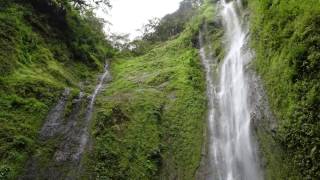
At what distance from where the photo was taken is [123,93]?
20.1m

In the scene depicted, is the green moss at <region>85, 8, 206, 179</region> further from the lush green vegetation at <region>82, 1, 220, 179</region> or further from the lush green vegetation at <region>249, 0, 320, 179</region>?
the lush green vegetation at <region>249, 0, 320, 179</region>

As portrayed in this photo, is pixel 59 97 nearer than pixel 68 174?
No

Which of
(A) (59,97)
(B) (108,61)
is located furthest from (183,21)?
(A) (59,97)

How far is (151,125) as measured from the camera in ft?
54.0

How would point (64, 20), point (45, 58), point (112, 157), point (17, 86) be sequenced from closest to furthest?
point (112, 157) → point (17, 86) → point (45, 58) → point (64, 20)

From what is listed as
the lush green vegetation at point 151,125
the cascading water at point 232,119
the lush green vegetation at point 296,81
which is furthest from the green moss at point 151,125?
the lush green vegetation at point 296,81

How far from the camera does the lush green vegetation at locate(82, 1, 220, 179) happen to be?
13.9m

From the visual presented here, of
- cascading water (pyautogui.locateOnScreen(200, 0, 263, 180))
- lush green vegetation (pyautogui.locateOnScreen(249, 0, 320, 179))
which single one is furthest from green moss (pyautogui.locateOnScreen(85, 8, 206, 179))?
lush green vegetation (pyautogui.locateOnScreen(249, 0, 320, 179))

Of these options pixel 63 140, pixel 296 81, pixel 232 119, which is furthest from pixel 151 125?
pixel 296 81

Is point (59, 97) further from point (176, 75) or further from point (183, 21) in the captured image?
point (183, 21)

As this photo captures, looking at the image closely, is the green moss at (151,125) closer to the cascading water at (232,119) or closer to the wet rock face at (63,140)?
the wet rock face at (63,140)

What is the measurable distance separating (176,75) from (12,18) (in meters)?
9.59

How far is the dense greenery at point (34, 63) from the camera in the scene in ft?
44.6

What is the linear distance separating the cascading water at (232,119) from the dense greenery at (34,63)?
22.5ft
